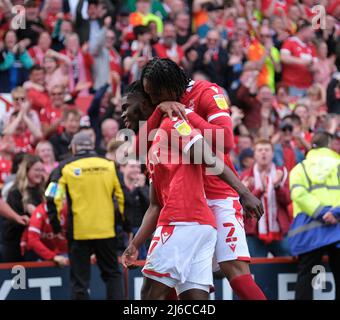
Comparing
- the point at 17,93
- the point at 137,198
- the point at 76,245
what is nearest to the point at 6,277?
the point at 76,245

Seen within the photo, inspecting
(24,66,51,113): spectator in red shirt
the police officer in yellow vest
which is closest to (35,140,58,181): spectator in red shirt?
(24,66,51,113): spectator in red shirt

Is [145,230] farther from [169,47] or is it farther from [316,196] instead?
[169,47]

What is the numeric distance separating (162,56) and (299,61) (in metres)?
2.25

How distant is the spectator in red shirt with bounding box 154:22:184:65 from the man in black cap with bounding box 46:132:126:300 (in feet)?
18.2

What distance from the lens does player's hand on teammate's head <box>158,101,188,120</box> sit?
6926 mm

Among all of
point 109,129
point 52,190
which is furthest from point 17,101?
point 52,190

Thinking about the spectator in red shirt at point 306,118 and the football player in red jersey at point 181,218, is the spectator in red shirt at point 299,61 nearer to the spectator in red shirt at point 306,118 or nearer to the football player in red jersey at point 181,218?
the spectator in red shirt at point 306,118

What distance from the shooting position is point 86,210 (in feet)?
36.2

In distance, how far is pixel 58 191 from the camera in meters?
11.1
